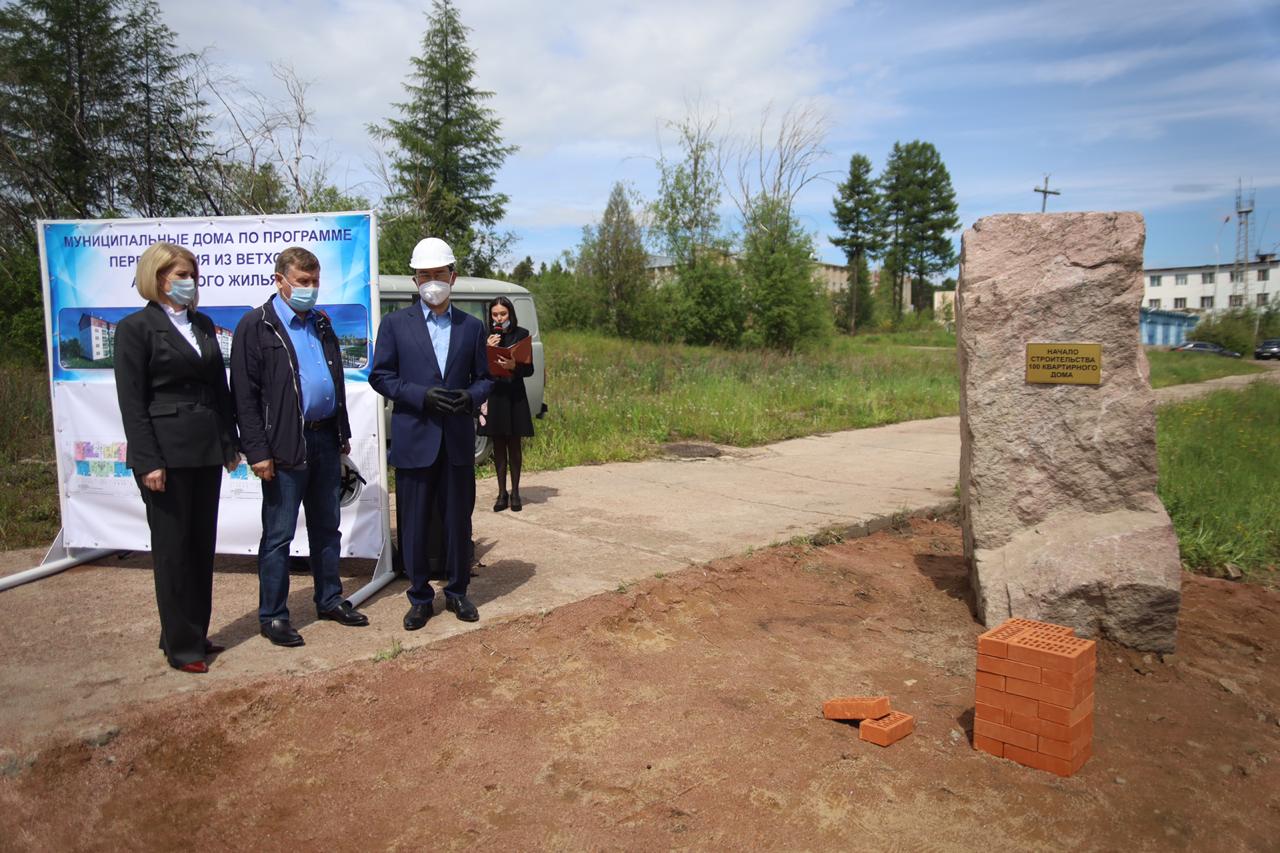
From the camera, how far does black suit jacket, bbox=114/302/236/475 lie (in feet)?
12.8

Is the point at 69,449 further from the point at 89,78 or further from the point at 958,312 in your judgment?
the point at 89,78

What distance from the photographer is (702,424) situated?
39.3 ft

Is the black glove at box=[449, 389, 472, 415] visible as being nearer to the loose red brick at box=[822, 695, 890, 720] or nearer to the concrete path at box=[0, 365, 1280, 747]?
the concrete path at box=[0, 365, 1280, 747]

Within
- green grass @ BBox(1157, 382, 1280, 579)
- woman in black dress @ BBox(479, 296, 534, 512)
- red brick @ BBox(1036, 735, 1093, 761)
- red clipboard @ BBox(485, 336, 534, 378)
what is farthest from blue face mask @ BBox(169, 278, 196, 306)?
green grass @ BBox(1157, 382, 1280, 579)

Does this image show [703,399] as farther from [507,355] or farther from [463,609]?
[463,609]

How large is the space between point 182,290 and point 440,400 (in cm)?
127

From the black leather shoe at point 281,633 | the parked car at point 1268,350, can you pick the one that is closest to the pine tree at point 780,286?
the black leather shoe at point 281,633

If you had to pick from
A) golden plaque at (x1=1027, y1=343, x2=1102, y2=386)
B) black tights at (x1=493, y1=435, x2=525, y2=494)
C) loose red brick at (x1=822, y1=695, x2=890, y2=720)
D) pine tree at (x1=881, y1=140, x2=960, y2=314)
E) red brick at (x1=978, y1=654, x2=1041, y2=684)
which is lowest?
loose red brick at (x1=822, y1=695, x2=890, y2=720)

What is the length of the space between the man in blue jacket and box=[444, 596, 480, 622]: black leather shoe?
45 cm

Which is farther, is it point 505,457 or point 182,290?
point 505,457

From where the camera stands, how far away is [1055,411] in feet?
16.5

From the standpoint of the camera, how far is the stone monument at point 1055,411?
4.77 meters

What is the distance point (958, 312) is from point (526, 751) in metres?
3.53

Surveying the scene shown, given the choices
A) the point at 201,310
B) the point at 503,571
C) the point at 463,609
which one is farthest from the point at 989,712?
the point at 201,310
